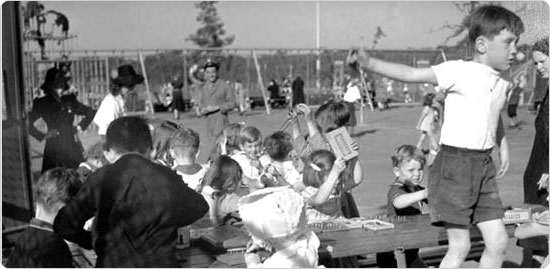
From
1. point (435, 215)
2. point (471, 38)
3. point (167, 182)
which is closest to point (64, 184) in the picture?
point (167, 182)

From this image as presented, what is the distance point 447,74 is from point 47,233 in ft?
5.57

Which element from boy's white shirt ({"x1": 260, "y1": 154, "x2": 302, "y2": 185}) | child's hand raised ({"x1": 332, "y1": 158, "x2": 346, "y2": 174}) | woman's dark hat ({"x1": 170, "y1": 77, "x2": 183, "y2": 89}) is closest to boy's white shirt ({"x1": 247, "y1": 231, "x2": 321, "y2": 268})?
child's hand raised ({"x1": 332, "y1": 158, "x2": 346, "y2": 174})

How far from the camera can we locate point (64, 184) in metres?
3.12

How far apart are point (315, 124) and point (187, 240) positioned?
5.40 feet

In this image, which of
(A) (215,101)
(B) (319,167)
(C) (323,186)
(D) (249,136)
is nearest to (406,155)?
(B) (319,167)

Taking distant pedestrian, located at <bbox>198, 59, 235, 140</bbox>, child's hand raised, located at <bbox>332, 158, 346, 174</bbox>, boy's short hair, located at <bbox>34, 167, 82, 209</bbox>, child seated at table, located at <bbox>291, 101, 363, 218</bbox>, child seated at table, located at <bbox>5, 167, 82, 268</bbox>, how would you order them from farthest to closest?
distant pedestrian, located at <bbox>198, 59, 235, 140</bbox> → child seated at table, located at <bbox>291, 101, 363, 218</bbox> → child's hand raised, located at <bbox>332, 158, 346, 174</bbox> → boy's short hair, located at <bbox>34, 167, 82, 209</bbox> → child seated at table, located at <bbox>5, 167, 82, 268</bbox>

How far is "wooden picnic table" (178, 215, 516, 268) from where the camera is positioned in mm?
3033

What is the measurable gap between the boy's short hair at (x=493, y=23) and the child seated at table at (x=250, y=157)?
173 cm

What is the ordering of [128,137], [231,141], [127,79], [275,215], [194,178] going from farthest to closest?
1. [127,79]
2. [231,141]
3. [194,178]
4. [128,137]
5. [275,215]

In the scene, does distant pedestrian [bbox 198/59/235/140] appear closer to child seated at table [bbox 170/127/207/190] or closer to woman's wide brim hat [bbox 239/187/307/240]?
child seated at table [bbox 170/127/207/190]

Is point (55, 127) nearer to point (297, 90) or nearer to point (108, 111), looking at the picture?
point (108, 111)

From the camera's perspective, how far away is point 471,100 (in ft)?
9.46

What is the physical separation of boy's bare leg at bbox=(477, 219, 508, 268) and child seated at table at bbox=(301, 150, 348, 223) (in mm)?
789

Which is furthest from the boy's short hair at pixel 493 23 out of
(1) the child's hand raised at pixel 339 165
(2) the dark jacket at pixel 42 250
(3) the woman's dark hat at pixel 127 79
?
(3) the woman's dark hat at pixel 127 79
